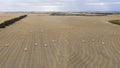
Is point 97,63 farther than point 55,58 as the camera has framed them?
No

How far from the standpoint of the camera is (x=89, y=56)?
916cm

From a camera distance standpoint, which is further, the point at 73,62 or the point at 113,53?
the point at 113,53

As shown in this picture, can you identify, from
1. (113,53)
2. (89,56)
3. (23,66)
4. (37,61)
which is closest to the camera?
(23,66)

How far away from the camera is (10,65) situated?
7.80 m

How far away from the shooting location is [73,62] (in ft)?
26.6

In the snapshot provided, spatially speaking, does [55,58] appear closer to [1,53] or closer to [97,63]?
[97,63]

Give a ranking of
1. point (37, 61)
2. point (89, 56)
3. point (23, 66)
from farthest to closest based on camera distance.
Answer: point (89, 56)
point (37, 61)
point (23, 66)

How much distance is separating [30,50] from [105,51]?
291cm

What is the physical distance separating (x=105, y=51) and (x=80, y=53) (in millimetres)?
1179

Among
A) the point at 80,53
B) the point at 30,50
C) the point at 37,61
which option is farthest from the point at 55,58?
the point at 30,50

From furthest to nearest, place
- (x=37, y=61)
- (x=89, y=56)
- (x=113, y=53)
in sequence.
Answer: (x=113, y=53) → (x=89, y=56) → (x=37, y=61)

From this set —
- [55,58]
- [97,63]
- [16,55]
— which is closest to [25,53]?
[16,55]

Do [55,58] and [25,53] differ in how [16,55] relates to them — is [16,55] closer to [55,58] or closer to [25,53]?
[25,53]

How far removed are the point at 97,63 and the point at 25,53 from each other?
9.63 feet
